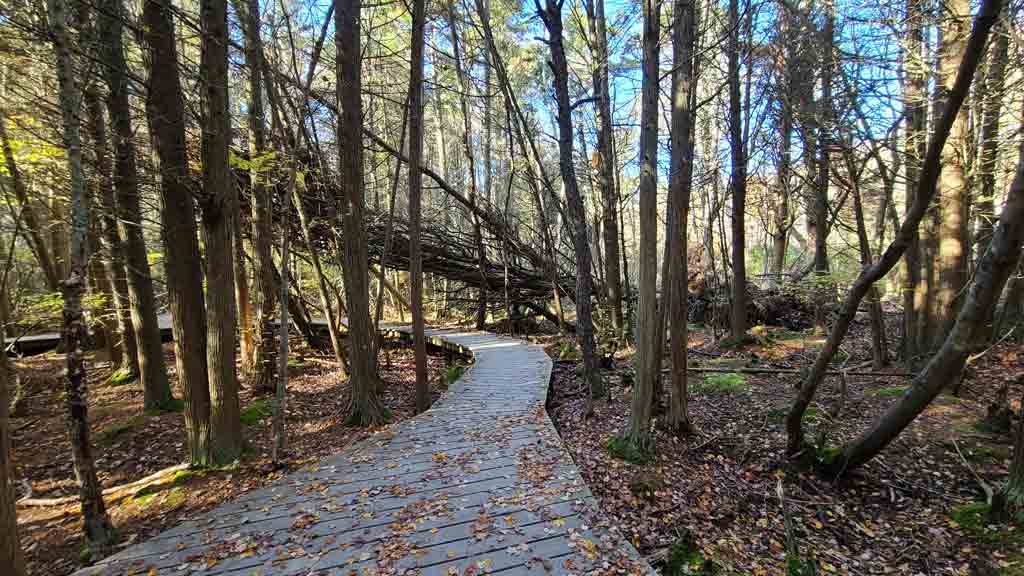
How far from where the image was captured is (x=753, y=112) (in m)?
10.5

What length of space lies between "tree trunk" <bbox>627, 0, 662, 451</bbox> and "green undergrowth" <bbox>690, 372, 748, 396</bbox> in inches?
129

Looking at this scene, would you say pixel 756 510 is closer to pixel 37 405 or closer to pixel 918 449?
pixel 918 449

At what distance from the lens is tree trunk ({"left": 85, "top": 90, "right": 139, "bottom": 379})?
5598 millimetres

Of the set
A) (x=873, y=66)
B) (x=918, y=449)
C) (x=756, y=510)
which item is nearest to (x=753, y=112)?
(x=873, y=66)

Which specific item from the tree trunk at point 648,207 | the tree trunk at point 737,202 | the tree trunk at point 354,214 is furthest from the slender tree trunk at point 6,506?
the tree trunk at point 737,202

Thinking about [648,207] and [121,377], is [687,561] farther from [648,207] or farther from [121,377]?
[121,377]

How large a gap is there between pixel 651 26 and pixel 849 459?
16.9ft

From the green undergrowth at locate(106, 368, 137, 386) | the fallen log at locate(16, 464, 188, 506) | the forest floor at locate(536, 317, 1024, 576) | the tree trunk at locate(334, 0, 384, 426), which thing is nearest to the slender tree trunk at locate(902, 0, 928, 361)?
the forest floor at locate(536, 317, 1024, 576)

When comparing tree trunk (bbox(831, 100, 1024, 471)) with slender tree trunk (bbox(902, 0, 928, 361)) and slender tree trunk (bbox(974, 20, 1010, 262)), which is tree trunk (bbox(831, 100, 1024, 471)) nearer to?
slender tree trunk (bbox(974, 20, 1010, 262))

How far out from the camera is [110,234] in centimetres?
779

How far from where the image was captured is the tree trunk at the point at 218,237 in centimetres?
500

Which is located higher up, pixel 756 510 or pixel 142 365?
pixel 142 365

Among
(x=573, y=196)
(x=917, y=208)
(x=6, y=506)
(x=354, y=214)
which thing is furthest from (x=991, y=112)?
(x=6, y=506)

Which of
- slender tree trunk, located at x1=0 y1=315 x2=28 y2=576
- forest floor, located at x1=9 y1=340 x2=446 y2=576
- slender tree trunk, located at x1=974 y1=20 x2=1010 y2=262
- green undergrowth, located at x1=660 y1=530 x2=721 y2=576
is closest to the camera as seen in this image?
slender tree trunk, located at x1=0 y1=315 x2=28 y2=576
